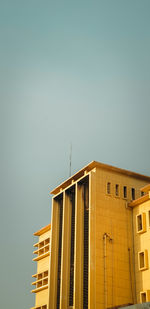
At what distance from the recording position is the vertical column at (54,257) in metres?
38.4

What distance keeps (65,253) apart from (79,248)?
2.16m

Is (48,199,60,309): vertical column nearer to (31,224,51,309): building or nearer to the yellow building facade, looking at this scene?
(31,224,51,309): building

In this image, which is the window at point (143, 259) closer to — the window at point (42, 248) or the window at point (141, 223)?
the window at point (141, 223)

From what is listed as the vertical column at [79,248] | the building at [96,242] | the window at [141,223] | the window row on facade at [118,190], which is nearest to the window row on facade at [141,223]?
the window at [141,223]

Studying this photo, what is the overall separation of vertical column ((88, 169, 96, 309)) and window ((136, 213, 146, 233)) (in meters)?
3.48

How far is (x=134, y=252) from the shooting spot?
35.3m

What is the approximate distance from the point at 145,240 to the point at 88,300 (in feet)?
20.0

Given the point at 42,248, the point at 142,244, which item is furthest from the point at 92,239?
the point at 42,248

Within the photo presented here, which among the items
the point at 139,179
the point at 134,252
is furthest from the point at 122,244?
the point at 139,179

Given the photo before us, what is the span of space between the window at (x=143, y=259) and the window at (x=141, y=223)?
5.43ft

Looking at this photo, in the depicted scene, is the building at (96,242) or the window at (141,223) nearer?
the building at (96,242)

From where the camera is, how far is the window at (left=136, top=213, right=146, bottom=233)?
113 ft

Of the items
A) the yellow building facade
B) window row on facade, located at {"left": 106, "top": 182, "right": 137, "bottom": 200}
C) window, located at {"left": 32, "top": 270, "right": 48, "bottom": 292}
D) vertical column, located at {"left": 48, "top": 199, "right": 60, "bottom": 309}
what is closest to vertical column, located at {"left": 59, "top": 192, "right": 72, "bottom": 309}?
vertical column, located at {"left": 48, "top": 199, "right": 60, "bottom": 309}

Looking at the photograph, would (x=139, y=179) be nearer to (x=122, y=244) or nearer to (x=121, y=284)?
(x=122, y=244)
